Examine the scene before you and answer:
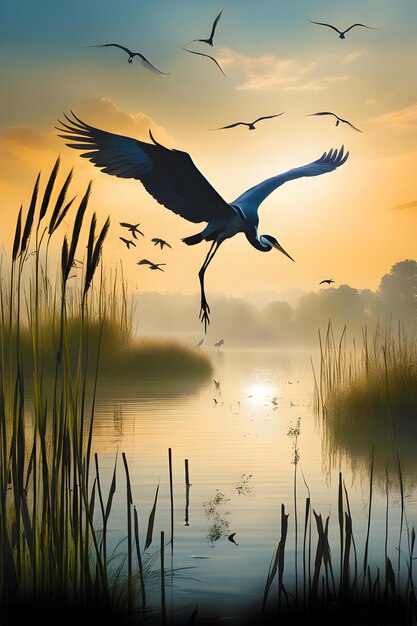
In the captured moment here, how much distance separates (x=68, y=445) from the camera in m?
2.96

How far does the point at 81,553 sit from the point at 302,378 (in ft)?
39.1

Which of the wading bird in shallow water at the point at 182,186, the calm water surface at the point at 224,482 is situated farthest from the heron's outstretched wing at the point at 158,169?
the calm water surface at the point at 224,482

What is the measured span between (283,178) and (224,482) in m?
2.28

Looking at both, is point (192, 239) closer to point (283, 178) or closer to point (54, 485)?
point (283, 178)

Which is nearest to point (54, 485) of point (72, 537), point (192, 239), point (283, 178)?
point (72, 537)

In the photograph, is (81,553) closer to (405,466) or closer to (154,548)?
(154,548)

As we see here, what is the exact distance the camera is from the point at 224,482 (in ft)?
19.6

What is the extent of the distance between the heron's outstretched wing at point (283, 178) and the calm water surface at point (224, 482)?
197 centimetres

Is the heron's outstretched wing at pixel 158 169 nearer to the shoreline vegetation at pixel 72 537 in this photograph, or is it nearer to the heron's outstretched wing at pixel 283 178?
the heron's outstretched wing at pixel 283 178

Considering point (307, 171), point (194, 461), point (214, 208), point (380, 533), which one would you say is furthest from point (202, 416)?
point (380, 533)

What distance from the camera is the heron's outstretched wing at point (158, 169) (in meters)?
5.21

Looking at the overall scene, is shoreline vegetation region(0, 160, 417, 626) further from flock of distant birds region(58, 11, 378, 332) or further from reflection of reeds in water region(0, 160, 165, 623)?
flock of distant birds region(58, 11, 378, 332)

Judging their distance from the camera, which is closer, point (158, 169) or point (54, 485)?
point (54, 485)

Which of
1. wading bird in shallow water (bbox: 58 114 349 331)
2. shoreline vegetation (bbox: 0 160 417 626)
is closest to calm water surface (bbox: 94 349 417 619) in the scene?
shoreline vegetation (bbox: 0 160 417 626)
